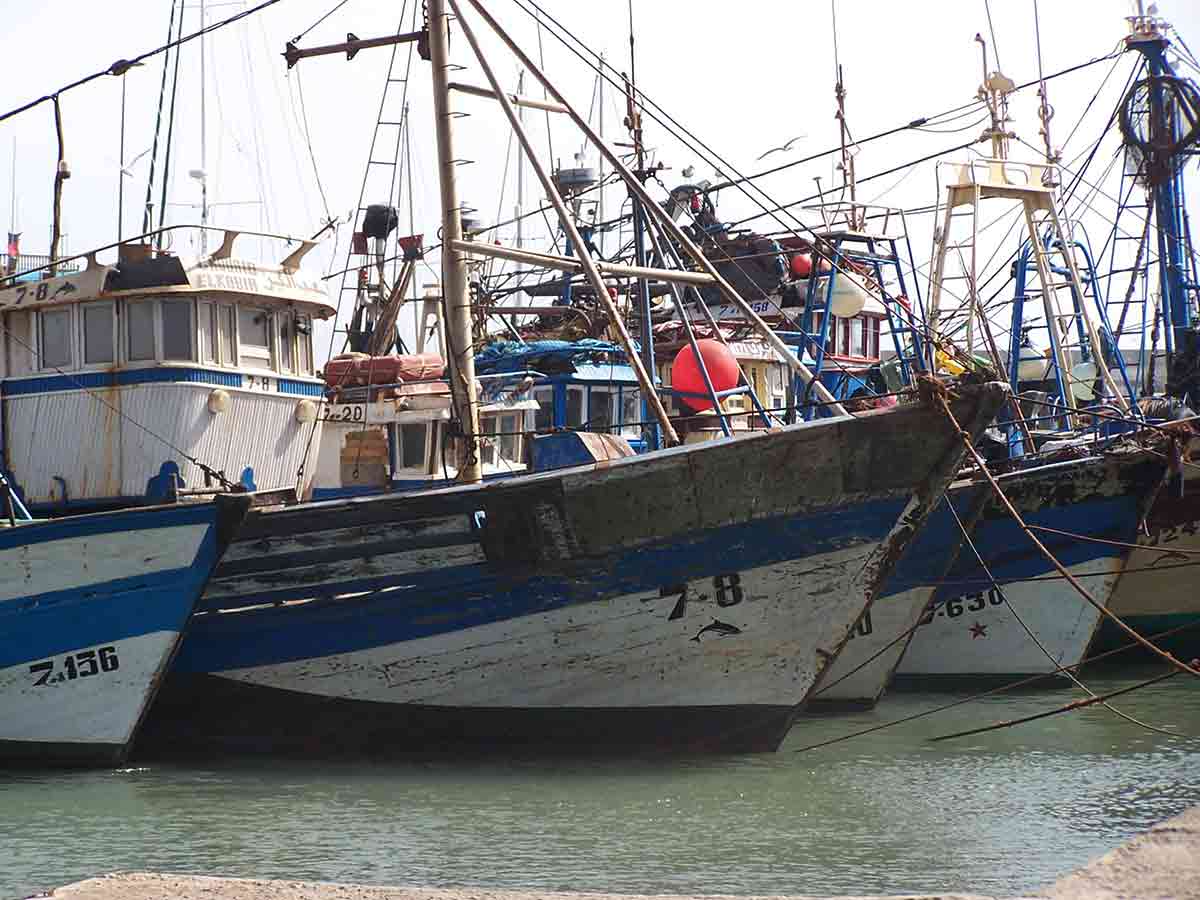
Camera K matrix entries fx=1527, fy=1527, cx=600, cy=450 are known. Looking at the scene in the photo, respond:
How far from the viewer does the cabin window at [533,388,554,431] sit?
16.6 meters

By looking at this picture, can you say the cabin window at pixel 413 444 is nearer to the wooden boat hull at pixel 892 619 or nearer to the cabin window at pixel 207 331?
the cabin window at pixel 207 331

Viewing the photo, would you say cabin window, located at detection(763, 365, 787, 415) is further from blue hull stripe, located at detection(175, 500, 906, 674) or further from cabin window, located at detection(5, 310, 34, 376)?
cabin window, located at detection(5, 310, 34, 376)

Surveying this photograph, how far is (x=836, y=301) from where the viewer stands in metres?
18.3

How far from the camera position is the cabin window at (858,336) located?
24.2m

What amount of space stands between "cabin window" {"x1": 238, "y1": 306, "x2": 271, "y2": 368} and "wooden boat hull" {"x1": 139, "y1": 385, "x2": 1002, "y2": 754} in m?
2.49

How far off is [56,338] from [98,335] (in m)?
0.45

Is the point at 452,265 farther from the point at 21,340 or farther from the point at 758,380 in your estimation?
the point at 758,380

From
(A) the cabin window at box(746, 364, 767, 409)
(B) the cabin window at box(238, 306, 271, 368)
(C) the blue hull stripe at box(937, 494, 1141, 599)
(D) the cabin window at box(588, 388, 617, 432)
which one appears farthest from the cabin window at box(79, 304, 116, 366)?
(A) the cabin window at box(746, 364, 767, 409)

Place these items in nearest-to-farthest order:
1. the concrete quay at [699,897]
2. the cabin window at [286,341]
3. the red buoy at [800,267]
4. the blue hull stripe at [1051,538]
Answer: the concrete quay at [699,897] < the cabin window at [286,341] < the blue hull stripe at [1051,538] < the red buoy at [800,267]

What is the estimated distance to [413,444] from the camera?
48.3ft

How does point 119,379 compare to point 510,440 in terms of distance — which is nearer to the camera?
point 119,379

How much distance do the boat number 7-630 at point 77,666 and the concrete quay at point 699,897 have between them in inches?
170

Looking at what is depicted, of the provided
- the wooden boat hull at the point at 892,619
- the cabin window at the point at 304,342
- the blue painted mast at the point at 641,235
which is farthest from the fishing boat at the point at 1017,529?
the cabin window at the point at 304,342

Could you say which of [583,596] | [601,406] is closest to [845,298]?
[601,406]
